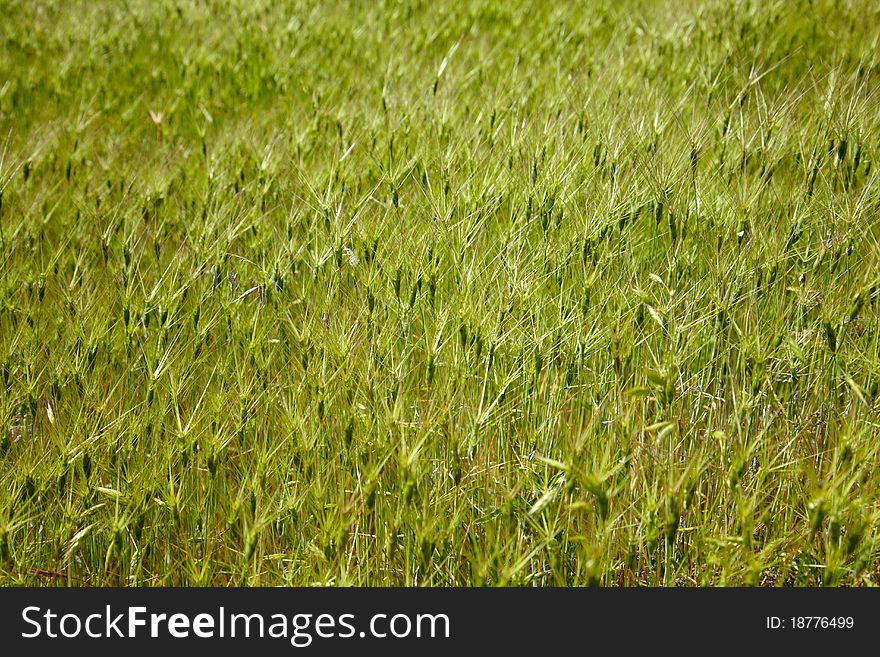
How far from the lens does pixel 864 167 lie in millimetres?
2150

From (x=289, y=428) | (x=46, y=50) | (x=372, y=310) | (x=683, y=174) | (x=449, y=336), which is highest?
(x=46, y=50)

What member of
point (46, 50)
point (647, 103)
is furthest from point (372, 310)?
point (46, 50)

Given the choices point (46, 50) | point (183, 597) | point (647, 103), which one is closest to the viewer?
point (183, 597)

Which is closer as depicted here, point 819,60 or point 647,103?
point 647,103

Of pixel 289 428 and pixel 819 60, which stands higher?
pixel 819 60

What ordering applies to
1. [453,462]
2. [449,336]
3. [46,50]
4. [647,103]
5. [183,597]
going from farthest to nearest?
[46,50]
[647,103]
[449,336]
[453,462]
[183,597]

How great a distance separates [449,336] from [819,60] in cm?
230

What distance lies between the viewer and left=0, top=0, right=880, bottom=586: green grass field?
4.79ft

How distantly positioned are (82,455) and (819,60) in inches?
115

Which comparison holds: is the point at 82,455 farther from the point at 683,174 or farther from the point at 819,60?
the point at 819,60

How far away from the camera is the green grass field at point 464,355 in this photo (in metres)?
1.46

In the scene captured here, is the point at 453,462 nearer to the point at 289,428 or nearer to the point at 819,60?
the point at 289,428

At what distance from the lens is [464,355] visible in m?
1.61

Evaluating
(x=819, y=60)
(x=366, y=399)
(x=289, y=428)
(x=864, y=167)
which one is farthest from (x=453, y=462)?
(x=819, y=60)
